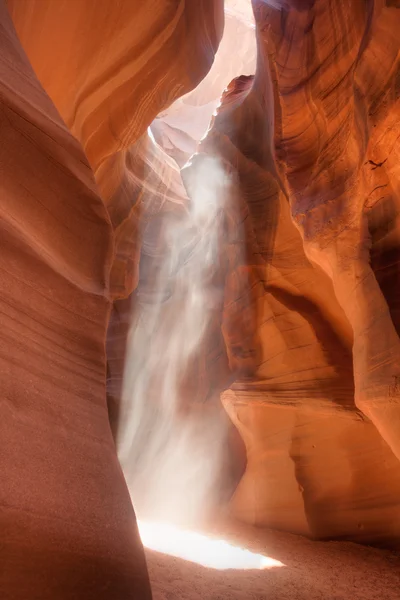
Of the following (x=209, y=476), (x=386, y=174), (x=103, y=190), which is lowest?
(x=209, y=476)

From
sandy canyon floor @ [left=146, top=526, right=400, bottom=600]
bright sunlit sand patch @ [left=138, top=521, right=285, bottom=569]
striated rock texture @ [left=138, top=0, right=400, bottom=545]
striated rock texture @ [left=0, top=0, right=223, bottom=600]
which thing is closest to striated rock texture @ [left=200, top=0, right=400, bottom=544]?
striated rock texture @ [left=138, top=0, right=400, bottom=545]

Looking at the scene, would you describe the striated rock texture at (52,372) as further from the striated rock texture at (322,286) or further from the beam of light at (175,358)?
the beam of light at (175,358)

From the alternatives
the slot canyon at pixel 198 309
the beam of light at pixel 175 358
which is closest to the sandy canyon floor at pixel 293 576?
the slot canyon at pixel 198 309

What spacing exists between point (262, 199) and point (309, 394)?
3675 mm

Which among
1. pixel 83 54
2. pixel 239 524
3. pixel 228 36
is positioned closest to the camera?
pixel 83 54

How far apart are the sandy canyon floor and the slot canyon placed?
0.03m

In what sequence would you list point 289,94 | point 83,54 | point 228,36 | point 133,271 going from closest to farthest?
point 83,54
point 289,94
point 133,271
point 228,36

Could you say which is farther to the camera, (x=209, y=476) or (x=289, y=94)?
(x=209, y=476)

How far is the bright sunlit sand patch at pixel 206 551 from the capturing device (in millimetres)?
4578

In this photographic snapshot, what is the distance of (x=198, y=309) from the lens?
1091 cm

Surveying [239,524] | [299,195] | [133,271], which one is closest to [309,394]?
[239,524]

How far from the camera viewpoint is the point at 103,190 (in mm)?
8242

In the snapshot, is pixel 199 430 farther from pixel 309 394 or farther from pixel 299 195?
pixel 299 195

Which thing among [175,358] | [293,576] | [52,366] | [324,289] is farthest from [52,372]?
[175,358]
